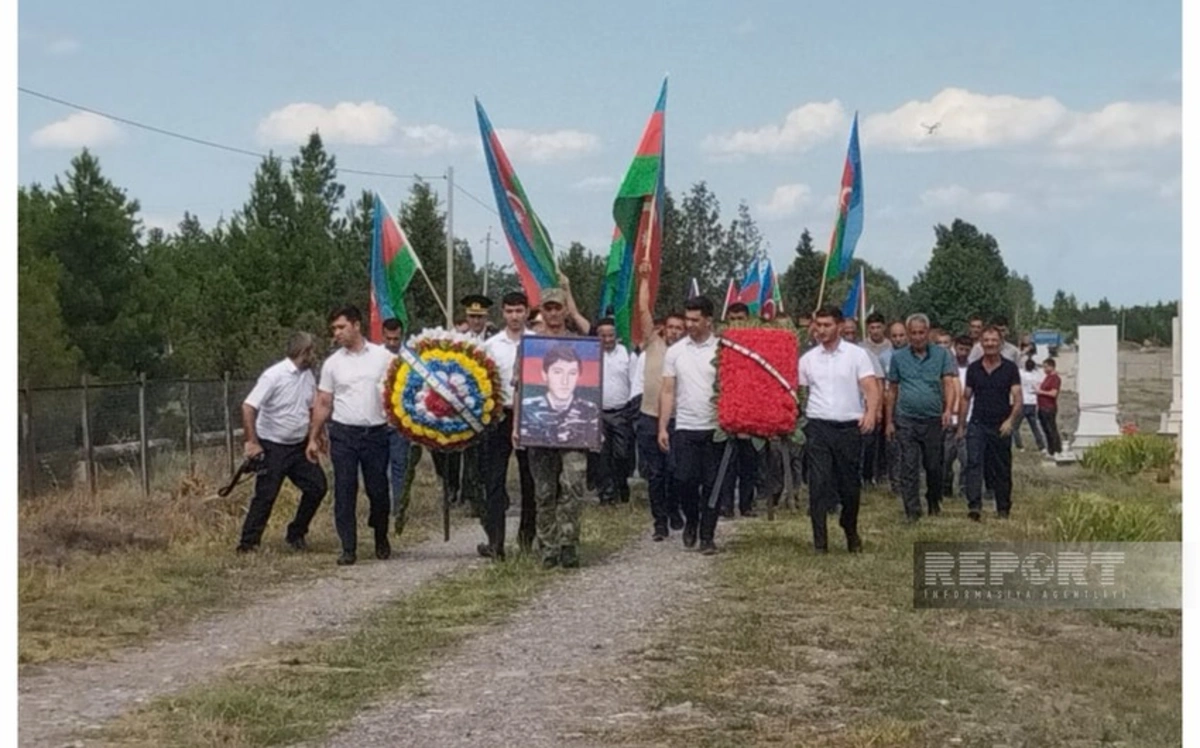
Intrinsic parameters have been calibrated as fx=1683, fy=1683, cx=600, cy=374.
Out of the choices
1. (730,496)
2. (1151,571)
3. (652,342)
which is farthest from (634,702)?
(652,342)

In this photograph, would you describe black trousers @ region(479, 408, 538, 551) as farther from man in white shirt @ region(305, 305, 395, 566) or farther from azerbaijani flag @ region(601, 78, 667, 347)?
azerbaijani flag @ region(601, 78, 667, 347)

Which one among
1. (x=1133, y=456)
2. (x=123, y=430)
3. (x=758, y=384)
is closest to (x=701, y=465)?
(x=758, y=384)

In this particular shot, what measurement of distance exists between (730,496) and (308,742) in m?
4.92

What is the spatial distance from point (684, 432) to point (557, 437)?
102 cm

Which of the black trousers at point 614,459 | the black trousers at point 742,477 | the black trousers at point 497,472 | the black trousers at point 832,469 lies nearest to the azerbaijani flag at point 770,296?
the black trousers at point 742,477

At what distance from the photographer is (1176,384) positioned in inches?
212

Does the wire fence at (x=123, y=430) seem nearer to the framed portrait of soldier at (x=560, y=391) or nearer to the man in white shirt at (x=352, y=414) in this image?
the man in white shirt at (x=352, y=414)

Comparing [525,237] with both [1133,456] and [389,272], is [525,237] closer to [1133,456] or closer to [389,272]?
[389,272]

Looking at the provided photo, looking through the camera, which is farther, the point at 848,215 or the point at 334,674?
the point at 848,215

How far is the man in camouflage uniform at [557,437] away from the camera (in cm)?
778

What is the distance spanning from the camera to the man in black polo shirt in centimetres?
916

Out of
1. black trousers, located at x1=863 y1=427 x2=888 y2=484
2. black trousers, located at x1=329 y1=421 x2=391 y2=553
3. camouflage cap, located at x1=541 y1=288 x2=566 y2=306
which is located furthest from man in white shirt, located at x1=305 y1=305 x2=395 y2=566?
black trousers, located at x1=863 y1=427 x2=888 y2=484

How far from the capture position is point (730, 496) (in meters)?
9.59
